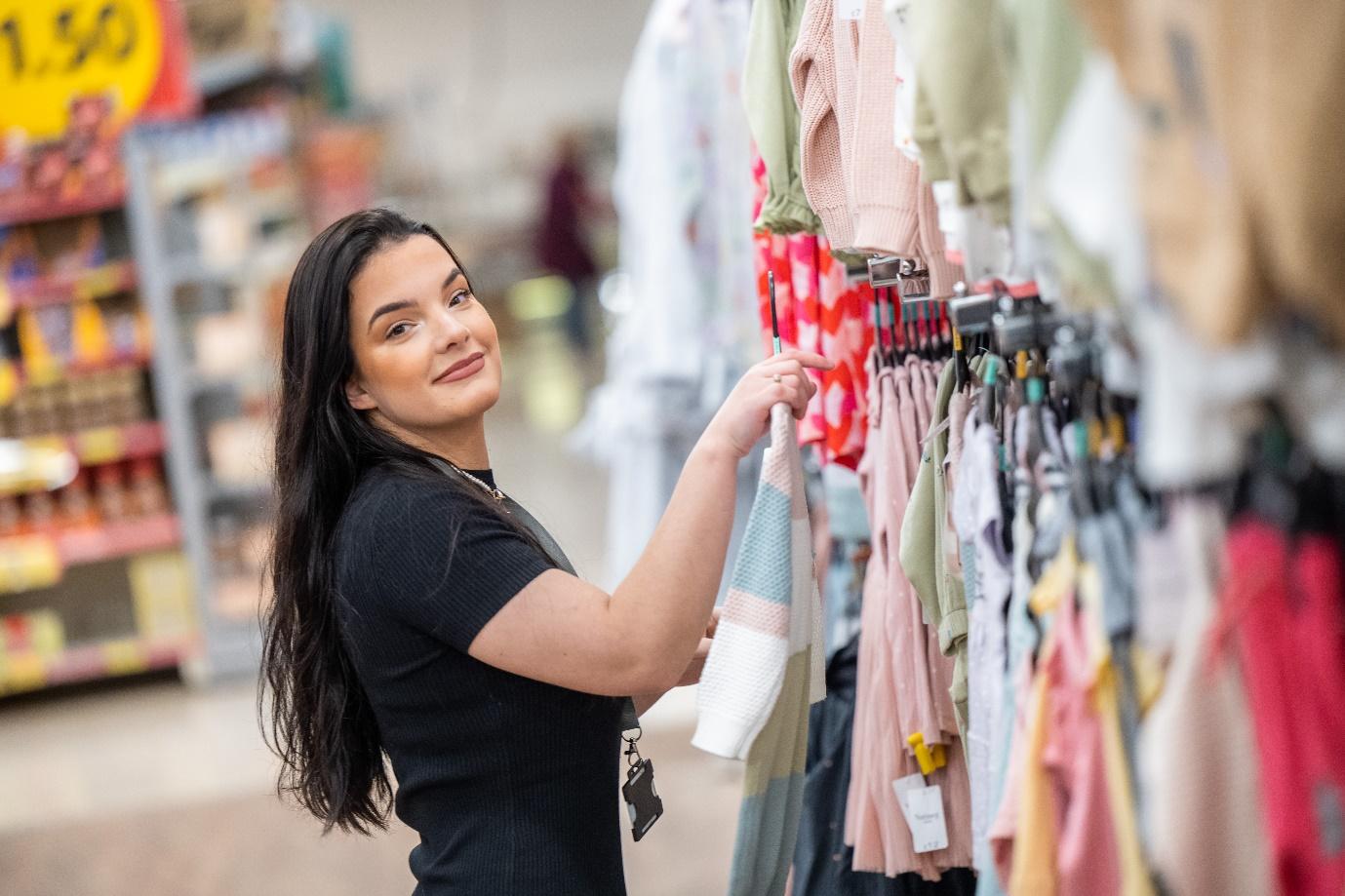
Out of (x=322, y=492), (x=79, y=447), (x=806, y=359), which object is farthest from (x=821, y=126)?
(x=79, y=447)

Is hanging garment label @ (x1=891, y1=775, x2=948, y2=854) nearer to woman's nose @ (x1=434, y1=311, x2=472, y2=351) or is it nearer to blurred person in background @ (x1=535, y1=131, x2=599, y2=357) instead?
woman's nose @ (x1=434, y1=311, x2=472, y2=351)

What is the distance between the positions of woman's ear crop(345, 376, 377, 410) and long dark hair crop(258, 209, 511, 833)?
0.01 m

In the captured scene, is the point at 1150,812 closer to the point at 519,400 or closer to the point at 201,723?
the point at 201,723

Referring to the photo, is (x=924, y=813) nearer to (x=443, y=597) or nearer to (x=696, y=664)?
(x=696, y=664)

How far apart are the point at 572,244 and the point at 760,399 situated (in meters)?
11.4

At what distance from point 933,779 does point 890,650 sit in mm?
203

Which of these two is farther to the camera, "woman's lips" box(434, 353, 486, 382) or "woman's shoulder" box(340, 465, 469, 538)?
"woman's lips" box(434, 353, 486, 382)

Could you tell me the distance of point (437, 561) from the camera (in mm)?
1809

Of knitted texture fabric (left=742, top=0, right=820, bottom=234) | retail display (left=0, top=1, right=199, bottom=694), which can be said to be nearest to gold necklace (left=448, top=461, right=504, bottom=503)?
knitted texture fabric (left=742, top=0, right=820, bottom=234)

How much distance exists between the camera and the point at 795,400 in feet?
6.23

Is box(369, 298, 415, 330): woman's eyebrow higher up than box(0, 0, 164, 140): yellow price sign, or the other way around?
box(0, 0, 164, 140): yellow price sign

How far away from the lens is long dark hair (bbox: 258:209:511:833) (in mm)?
1994

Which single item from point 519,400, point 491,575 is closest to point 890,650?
point 491,575

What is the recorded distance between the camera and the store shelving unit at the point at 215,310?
250 inches
